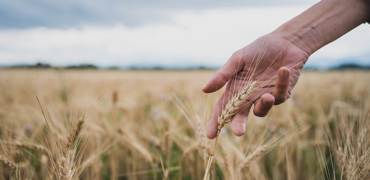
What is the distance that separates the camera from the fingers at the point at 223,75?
4.34 feet

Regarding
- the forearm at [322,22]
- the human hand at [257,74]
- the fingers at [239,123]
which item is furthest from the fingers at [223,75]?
the forearm at [322,22]

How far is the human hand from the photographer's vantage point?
4.21ft

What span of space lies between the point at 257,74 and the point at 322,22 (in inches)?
12.5

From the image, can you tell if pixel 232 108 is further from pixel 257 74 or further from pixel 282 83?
pixel 257 74

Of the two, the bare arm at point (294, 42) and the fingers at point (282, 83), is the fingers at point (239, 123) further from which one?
the fingers at point (282, 83)

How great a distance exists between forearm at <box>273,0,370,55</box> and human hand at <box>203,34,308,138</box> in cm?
4

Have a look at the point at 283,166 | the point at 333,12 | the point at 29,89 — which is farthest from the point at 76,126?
the point at 29,89

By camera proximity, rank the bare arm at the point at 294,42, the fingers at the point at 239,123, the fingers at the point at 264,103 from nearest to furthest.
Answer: the fingers at the point at 264,103 → the fingers at the point at 239,123 → the bare arm at the point at 294,42

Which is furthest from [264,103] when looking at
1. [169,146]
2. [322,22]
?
[169,146]

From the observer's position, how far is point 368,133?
1312 mm

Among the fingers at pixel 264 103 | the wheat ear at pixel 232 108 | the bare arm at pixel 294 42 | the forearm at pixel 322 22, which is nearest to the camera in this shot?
the wheat ear at pixel 232 108

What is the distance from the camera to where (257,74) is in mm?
1506

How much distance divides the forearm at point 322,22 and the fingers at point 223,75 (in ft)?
0.82

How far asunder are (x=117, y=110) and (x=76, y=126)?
1.67m
